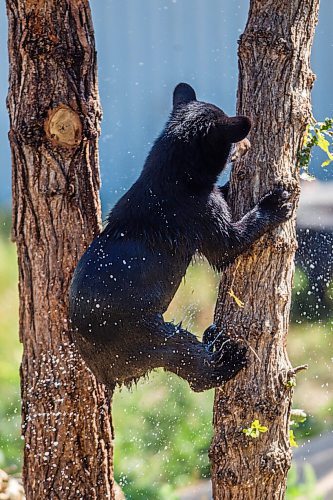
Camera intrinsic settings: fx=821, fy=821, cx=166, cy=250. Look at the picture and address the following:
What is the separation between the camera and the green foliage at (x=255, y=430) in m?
3.35

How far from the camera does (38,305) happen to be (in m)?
3.93

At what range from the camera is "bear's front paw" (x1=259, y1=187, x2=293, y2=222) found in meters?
3.32

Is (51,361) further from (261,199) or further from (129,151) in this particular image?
(129,151)

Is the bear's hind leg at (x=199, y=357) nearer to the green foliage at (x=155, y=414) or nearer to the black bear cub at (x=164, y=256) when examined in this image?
the black bear cub at (x=164, y=256)

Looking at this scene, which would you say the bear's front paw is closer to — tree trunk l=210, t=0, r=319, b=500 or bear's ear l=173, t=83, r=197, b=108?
tree trunk l=210, t=0, r=319, b=500

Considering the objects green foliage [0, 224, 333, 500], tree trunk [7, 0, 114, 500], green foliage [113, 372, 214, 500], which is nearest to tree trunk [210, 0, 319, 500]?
tree trunk [7, 0, 114, 500]

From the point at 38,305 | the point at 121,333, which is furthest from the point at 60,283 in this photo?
the point at 121,333

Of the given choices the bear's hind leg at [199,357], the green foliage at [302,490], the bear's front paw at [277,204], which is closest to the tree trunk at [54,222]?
the bear's hind leg at [199,357]

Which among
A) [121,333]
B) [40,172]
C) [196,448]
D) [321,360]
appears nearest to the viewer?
[121,333]

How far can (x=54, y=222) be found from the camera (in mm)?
3887

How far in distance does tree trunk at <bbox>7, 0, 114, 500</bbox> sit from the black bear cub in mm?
473

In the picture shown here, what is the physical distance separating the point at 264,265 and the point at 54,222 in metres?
1.09

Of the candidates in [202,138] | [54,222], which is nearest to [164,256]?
[202,138]

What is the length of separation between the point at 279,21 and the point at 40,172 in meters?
1.29
